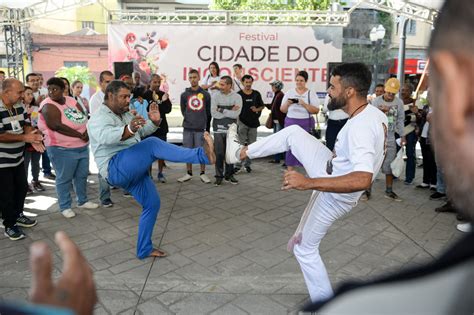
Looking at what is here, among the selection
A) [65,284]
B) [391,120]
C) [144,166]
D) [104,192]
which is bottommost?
[104,192]

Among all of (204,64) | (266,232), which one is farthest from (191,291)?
(204,64)

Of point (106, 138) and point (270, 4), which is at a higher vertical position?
point (270, 4)

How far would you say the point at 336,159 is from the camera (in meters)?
2.79

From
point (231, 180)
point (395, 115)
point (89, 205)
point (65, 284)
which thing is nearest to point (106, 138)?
point (89, 205)

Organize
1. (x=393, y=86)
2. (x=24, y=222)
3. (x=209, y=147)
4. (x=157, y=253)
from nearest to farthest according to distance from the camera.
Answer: (x=209, y=147), (x=157, y=253), (x=24, y=222), (x=393, y=86)

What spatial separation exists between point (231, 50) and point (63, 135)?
6422 mm

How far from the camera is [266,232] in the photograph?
484 cm

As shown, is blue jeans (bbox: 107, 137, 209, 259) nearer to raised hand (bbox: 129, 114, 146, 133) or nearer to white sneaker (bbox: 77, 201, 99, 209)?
raised hand (bbox: 129, 114, 146, 133)

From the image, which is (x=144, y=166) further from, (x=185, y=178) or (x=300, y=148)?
(x=185, y=178)

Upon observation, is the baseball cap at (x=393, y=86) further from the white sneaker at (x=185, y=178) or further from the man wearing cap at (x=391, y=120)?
the white sneaker at (x=185, y=178)

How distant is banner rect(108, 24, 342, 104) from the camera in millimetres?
10609

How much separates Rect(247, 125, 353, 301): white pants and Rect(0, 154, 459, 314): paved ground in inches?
17.8

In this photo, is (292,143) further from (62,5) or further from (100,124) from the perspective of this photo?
(62,5)

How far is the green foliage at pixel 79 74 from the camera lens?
24.5 meters
